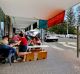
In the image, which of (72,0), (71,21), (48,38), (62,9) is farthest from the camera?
(71,21)

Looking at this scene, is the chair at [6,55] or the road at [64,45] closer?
the chair at [6,55]

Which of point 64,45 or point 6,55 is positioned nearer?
point 6,55

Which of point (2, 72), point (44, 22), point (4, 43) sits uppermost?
point (44, 22)

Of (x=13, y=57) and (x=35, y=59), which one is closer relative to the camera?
(x=13, y=57)

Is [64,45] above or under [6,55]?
under

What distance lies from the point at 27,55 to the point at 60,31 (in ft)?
286

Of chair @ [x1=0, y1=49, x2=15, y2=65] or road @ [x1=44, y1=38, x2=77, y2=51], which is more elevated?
chair @ [x1=0, y1=49, x2=15, y2=65]

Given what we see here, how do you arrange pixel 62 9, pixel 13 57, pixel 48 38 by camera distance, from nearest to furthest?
pixel 62 9
pixel 13 57
pixel 48 38

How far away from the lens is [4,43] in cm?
1303

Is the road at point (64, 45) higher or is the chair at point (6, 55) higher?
the chair at point (6, 55)

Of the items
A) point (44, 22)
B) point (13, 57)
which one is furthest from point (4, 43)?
point (44, 22)

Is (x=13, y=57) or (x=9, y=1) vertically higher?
(x=9, y=1)

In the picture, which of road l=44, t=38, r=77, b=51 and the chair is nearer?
the chair

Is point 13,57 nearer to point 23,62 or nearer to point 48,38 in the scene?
point 23,62
